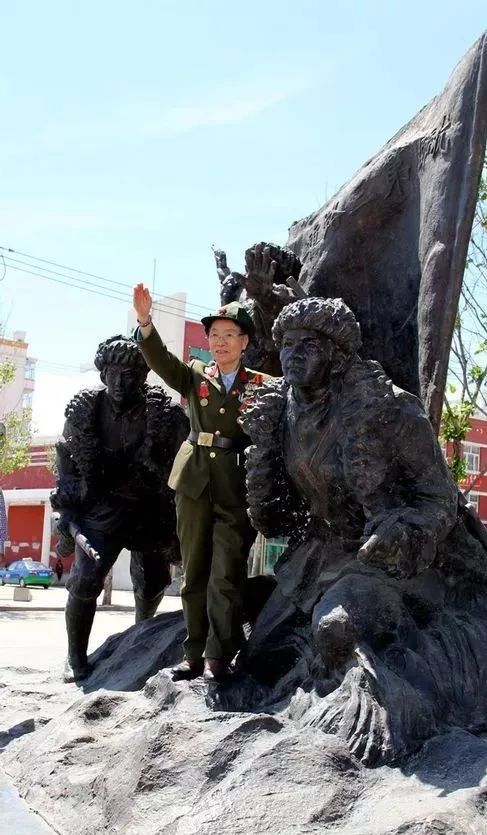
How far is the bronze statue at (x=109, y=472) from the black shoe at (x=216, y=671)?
1203 millimetres

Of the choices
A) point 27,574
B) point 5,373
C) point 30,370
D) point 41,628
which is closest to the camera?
point 41,628

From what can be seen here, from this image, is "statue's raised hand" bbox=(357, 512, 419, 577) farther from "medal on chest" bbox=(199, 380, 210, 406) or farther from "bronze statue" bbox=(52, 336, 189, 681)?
"bronze statue" bbox=(52, 336, 189, 681)

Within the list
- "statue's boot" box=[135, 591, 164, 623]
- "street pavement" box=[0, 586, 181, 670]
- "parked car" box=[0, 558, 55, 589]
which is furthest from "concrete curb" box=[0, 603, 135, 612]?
"statue's boot" box=[135, 591, 164, 623]

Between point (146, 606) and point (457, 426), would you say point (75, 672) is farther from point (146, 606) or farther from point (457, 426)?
point (457, 426)

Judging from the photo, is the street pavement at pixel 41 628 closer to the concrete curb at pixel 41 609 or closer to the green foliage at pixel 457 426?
the concrete curb at pixel 41 609

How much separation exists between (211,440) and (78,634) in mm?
1559

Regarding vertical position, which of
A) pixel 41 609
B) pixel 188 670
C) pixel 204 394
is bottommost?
pixel 41 609

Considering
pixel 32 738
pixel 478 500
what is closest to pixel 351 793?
pixel 32 738

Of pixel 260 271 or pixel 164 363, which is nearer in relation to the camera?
pixel 164 363

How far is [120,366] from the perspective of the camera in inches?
185

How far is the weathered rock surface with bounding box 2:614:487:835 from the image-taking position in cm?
258

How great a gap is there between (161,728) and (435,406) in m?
1.77

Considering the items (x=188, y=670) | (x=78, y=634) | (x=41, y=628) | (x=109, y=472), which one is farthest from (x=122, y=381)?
(x=41, y=628)

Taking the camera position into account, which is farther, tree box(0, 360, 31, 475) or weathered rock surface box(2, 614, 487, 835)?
tree box(0, 360, 31, 475)
